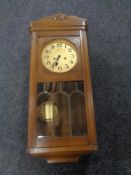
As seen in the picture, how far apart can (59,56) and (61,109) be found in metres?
0.17

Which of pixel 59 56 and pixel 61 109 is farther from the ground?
pixel 59 56

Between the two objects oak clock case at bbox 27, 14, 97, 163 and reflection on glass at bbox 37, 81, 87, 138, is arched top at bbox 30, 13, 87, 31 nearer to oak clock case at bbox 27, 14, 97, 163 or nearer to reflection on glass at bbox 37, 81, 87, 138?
oak clock case at bbox 27, 14, 97, 163

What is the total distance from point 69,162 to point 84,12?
0.61m

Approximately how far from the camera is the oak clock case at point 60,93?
747mm

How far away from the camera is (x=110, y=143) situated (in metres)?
0.93

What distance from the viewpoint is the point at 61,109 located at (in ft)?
2.53

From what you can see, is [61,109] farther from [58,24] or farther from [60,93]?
[58,24]

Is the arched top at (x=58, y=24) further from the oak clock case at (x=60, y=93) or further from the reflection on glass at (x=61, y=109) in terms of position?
the reflection on glass at (x=61, y=109)

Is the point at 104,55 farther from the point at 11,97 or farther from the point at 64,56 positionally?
the point at 11,97

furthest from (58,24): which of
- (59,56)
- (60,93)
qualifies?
(60,93)

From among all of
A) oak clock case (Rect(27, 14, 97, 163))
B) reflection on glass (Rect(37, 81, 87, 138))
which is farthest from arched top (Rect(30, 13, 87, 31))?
reflection on glass (Rect(37, 81, 87, 138))

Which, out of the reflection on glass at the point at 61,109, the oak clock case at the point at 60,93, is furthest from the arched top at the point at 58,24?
the reflection on glass at the point at 61,109

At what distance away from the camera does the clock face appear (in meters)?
0.81

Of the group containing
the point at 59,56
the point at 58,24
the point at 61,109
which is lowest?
the point at 61,109
